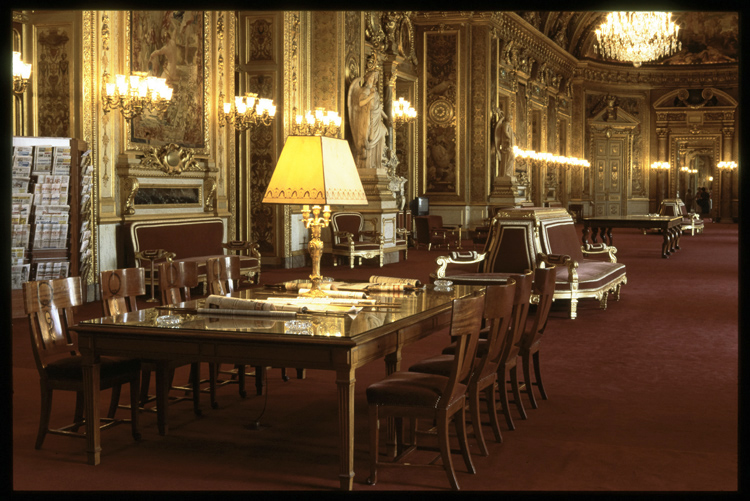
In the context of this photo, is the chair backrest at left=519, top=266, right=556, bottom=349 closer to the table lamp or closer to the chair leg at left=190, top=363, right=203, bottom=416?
the table lamp

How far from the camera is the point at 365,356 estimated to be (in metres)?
3.43

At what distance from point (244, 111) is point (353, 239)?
332 centimetres

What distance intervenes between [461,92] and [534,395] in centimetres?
1463

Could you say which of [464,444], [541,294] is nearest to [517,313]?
[541,294]

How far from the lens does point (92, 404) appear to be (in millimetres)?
3750

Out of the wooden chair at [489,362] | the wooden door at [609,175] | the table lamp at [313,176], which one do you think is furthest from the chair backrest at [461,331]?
the wooden door at [609,175]

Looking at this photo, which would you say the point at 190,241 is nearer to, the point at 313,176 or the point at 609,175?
the point at 313,176

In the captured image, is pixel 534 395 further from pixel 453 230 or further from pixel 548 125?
pixel 548 125

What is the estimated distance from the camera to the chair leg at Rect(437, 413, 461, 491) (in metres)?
3.51

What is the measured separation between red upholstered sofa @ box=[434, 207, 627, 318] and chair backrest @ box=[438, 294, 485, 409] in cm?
457

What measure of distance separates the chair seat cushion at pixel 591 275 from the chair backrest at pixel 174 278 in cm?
440

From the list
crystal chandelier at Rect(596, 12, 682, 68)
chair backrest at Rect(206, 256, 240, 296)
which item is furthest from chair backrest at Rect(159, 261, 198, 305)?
crystal chandelier at Rect(596, 12, 682, 68)

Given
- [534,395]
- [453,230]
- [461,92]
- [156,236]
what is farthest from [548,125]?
[534,395]

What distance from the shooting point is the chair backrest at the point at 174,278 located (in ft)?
15.8
